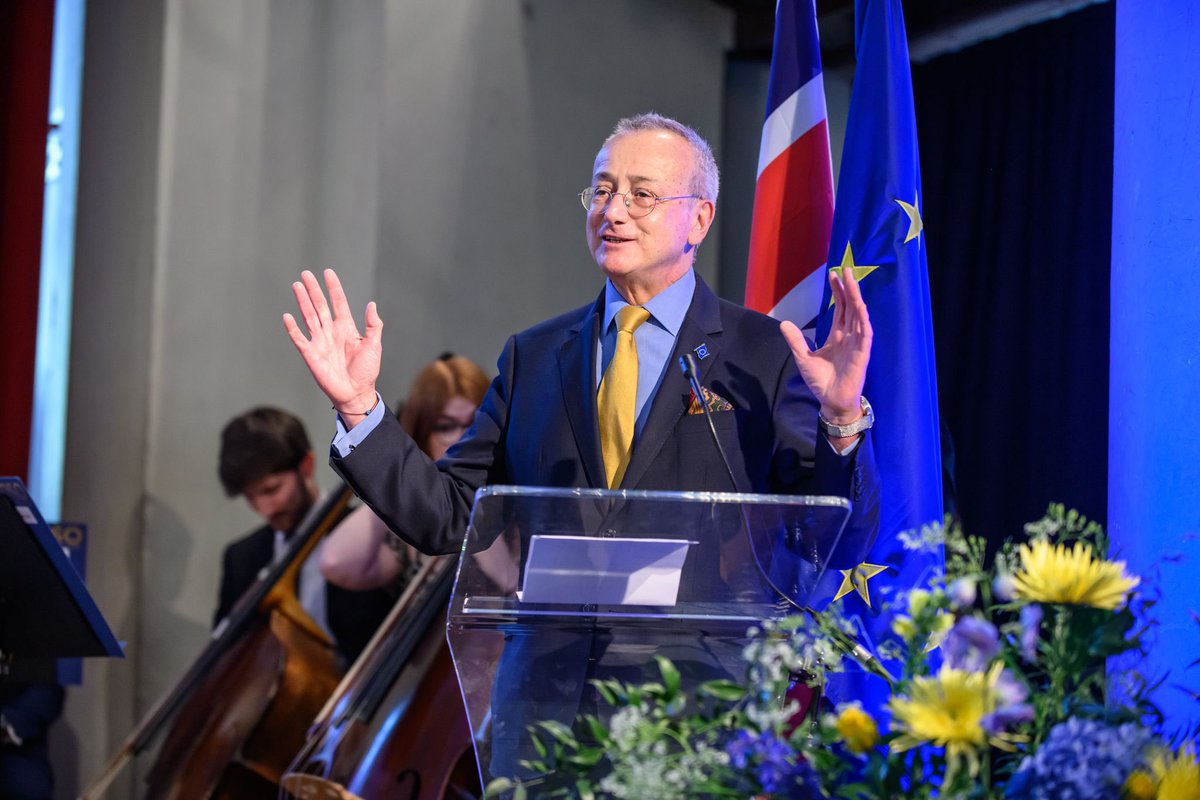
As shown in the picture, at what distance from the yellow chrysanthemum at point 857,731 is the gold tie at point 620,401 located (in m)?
1.01

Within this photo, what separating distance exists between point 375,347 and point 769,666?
3.37ft

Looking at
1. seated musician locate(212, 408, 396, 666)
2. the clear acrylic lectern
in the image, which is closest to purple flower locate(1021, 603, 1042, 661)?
the clear acrylic lectern

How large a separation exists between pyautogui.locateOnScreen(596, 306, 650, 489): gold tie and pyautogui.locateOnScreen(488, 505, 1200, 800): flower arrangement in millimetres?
933

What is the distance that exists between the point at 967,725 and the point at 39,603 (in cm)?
224

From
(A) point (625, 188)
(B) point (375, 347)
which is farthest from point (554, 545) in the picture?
(A) point (625, 188)

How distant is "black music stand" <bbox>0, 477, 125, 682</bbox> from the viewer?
2.52m

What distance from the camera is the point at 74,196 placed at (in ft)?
15.5

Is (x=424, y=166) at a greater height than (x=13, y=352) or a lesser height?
greater

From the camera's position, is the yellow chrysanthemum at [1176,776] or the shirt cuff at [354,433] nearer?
the yellow chrysanthemum at [1176,776]

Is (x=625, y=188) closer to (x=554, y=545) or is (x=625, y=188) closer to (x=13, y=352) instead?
(x=554, y=545)

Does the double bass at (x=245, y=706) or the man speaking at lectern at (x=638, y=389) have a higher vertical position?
the man speaking at lectern at (x=638, y=389)

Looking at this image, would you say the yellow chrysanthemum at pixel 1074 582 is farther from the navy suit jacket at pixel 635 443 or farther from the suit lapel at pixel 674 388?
the suit lapel at pixel 674 388

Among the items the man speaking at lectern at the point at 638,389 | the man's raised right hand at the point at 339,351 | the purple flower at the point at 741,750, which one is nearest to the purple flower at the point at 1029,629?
the purple flower at the point at 741,750

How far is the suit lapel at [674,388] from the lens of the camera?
1952 mm
